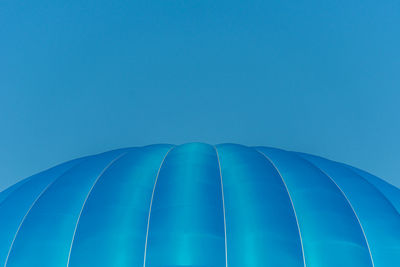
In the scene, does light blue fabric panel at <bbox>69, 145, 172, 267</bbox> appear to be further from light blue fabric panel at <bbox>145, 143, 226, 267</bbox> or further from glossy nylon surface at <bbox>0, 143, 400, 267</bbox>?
light blue fabric panel at <bbox>145, 143, 226, 267</bbox>

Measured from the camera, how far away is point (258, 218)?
435 cm

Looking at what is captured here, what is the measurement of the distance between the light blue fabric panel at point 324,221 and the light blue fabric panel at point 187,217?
2.38 ft

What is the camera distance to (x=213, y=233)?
4188 mm

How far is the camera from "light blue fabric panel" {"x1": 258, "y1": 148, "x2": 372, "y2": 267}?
4.18m

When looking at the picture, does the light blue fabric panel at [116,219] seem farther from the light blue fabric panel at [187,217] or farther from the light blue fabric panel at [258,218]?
the light blue fabric panel at [258,218]

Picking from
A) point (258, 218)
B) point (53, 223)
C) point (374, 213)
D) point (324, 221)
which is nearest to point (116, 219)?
point (53, 223)

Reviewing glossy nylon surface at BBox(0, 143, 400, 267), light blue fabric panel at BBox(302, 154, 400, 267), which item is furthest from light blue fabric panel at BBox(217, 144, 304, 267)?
light blue fabric panel at BBox(302, 154, 400, 267)

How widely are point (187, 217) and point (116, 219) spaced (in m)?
0.62

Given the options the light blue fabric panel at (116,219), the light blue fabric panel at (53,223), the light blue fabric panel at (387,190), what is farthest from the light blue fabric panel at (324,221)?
the light blue fabric panel at (53,223)

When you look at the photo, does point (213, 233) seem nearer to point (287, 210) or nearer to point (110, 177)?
point (287, 210)

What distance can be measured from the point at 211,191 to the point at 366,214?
4.73ft

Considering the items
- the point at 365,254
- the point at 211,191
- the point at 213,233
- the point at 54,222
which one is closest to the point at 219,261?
the point at 213,233

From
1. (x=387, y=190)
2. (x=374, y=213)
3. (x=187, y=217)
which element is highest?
(x=387, y=190)

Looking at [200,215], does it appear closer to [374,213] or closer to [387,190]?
[374,213]
